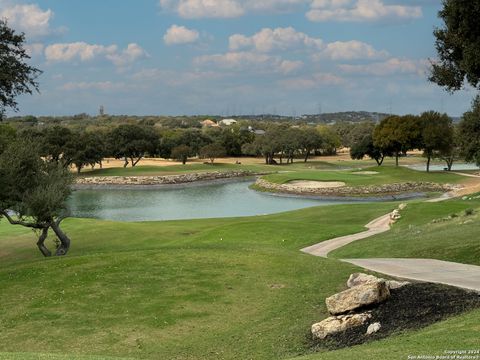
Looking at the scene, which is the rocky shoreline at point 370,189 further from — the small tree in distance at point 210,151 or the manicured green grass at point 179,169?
the small tree in distance at point 210,151

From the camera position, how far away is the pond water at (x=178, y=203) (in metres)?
68.1

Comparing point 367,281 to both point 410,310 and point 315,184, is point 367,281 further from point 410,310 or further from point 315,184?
point 315,184

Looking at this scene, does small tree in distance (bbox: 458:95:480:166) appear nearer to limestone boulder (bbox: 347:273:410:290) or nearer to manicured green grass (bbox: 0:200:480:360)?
manicured green grass (bbox: 0:200:480:360)

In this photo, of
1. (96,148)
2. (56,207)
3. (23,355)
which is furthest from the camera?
(96,148)

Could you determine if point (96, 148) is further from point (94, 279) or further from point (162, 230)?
point (94, 279)

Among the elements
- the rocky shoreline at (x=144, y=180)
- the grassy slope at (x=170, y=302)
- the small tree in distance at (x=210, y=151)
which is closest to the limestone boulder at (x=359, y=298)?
the grassy slope at (x=170, y=302)

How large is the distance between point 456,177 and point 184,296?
82.9m

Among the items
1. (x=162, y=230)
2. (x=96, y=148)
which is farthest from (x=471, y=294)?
(x=96, y=148)

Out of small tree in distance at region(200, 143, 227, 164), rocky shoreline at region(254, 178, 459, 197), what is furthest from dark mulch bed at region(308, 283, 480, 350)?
small tree in distance at region(200, 143, 227, 164)

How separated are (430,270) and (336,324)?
→ 6032mm

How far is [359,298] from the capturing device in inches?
596

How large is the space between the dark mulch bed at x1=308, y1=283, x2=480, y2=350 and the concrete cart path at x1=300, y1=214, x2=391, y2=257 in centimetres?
1345

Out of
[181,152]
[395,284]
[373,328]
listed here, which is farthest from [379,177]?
[373,328]

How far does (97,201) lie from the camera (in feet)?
286
